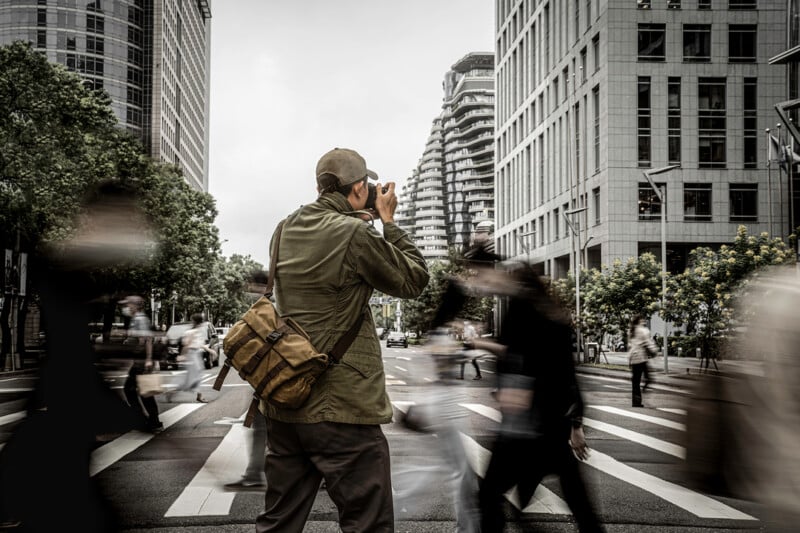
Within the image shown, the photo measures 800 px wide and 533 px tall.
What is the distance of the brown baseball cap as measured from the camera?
2.78m

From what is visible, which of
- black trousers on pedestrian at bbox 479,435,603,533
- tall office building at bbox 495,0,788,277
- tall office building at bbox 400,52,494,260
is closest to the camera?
black trousers on pedestrian at bbox 479,435,603,533

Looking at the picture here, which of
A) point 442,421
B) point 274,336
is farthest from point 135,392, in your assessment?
point 274,336

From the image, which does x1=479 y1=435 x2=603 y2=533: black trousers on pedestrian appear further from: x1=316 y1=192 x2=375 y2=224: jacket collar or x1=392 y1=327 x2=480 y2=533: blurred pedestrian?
x1=316 y1=192 x2=375 y2=224: jacket collar

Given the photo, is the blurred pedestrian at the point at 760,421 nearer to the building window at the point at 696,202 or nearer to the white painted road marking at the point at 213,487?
the white painted road marking at the point at 213,487

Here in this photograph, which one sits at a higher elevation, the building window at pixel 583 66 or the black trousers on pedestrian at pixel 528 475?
the building window at pixel 583 66

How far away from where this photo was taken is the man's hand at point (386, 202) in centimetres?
275

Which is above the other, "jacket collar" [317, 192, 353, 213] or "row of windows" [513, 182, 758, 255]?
"row of windows" [513, 182, 758, 255]

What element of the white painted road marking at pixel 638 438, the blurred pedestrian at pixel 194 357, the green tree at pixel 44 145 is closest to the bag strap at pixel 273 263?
the white painted road marking at pixel 638 438

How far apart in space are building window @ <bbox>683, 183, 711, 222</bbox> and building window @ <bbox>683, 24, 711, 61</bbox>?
8.26 meters

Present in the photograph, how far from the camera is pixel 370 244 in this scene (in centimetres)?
256

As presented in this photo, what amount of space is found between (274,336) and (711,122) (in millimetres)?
49739

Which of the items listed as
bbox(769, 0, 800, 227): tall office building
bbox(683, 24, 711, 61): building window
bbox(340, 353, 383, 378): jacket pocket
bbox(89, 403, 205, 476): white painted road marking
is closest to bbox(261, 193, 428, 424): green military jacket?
bbox(340, 353, 383, 378): jacket pocket

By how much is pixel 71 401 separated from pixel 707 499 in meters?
5.14

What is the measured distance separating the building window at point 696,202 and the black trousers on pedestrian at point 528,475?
4626 cm
